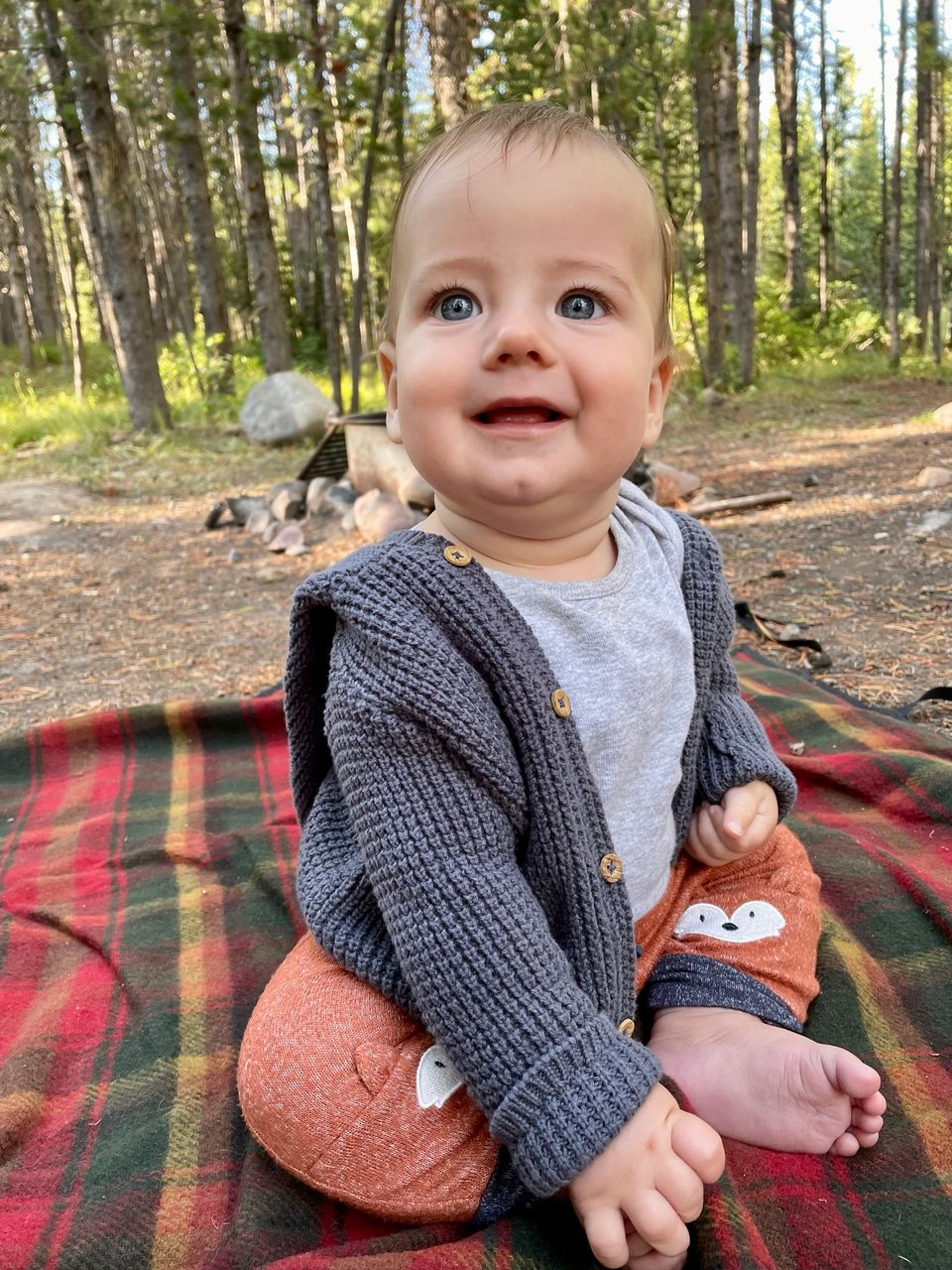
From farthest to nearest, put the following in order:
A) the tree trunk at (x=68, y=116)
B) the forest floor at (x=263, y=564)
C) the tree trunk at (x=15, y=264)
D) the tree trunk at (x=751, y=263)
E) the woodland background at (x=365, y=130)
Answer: the tree trunk at (x=15, y=264) → the tree trunk at (x=751, y=263) → the tree trunk at (x=68, y=116) → the woodland background at (x=365, y=130) → the forest floor at (x=263, y=564)

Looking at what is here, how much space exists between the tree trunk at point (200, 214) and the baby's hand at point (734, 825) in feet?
28.2

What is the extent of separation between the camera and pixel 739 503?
5688 millimetres

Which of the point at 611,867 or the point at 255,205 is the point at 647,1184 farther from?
the point at 255,205

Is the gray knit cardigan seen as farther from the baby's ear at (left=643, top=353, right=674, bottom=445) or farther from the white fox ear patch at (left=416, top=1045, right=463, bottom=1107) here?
the baby's ear at (left=643, top=353, right=674, bottom=445)

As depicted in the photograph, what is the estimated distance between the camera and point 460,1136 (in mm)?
1173

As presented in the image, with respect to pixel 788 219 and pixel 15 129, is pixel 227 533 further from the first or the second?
pixel 15 129

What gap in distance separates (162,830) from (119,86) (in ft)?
33.7

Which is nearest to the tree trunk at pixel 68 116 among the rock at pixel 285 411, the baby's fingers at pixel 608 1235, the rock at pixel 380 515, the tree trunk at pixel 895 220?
the rock at pixel 285 411

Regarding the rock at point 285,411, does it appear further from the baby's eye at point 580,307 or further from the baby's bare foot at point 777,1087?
the baby's bare foot at point 777,1087

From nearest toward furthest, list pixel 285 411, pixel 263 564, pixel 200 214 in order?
pixel 263 564
pixel 285 411
pixel 200 214

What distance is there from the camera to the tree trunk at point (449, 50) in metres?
8.05

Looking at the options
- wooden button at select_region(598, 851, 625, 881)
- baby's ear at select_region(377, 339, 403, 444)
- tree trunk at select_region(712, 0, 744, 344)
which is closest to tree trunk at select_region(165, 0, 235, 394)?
tree trunk at select_region(712, 0, 744, 344)

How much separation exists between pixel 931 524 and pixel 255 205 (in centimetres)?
726

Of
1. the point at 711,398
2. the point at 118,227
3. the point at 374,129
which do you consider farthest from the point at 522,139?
the point at 711,398
